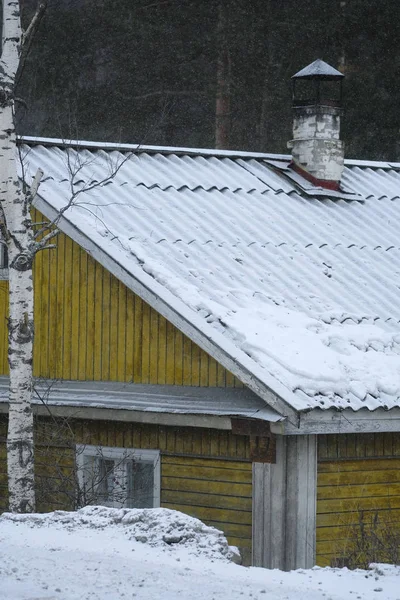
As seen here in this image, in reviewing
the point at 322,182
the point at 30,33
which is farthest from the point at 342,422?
the point at 322,182

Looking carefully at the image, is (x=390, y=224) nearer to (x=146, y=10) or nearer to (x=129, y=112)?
(x=129, y=112)

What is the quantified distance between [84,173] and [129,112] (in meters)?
20.0

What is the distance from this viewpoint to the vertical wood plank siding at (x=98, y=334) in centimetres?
1081

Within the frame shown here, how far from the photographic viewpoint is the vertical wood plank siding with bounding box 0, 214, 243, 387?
1081cm

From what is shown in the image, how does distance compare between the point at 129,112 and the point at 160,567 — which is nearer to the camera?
the point at 160,567

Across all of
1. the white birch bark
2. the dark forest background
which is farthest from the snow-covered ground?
the dark forest background

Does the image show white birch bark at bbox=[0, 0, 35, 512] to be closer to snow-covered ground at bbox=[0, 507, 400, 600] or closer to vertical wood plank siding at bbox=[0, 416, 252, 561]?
vertical wood plank siding at bbox=[0, 416, 252, 561]

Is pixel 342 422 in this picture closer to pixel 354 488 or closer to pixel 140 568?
pixel 354 488

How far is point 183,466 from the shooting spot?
1116 cm

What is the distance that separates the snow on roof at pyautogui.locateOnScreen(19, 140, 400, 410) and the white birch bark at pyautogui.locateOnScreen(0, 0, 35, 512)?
2.71 ft

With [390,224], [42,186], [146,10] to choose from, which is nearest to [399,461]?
[390,224]

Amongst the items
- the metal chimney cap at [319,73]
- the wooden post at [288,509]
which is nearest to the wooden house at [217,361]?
the wooden post at [288,509]

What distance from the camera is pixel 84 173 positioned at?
12609 mm

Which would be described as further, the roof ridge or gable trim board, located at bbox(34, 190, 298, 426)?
the roof ridge
